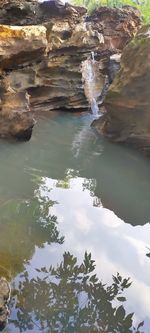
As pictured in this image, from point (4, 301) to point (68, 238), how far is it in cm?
213

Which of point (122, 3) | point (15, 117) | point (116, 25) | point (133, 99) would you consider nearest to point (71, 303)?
point (15, 117)

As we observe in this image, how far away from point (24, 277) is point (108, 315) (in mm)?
1103

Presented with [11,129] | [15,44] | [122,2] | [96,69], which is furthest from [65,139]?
[122,2]

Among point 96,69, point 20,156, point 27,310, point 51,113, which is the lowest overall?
point 27,310

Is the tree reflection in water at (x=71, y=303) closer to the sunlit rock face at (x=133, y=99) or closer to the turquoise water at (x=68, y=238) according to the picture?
the turquoise water at (x=68, y=238)

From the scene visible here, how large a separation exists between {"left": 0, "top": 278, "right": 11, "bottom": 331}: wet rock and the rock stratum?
22.6ft

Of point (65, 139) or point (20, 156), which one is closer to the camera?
point (20, 156)

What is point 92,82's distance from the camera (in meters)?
20.5

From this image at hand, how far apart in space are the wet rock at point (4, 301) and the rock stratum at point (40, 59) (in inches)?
271

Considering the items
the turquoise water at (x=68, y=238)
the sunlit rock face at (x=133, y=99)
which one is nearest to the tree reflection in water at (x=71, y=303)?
the turquoise water at (x=68, y=238)

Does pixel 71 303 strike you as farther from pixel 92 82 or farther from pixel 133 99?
pixel 92 82

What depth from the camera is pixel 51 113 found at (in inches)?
654

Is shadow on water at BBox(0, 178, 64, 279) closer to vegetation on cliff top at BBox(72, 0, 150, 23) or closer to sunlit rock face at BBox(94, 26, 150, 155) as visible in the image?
sunlit rock face at BBox(94, 26, 150, 155)

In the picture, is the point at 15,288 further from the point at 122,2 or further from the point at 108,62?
the point at 122,2
